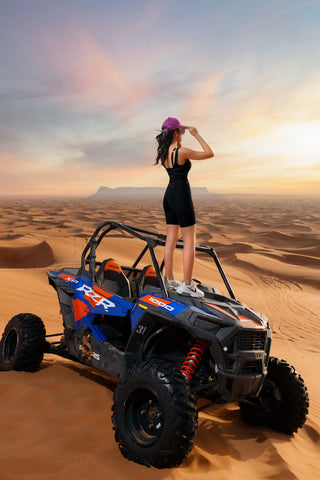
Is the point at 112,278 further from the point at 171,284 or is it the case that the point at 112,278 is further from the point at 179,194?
the point at 179,194

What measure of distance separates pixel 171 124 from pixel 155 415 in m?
2.76

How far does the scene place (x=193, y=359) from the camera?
3170 mm

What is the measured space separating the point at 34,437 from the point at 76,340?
1.35 meters

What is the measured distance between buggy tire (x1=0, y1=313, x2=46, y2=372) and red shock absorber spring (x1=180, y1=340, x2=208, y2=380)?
7.21 ft

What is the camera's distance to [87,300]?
4.25m

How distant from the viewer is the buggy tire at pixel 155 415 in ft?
8.87

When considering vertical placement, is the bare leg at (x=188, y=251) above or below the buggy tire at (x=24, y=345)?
above

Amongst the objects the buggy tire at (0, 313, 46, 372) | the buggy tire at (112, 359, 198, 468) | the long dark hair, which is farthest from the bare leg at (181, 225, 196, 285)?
the buggy tire at (0, 313, 46, 372)

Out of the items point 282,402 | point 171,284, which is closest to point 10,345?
point 171,284

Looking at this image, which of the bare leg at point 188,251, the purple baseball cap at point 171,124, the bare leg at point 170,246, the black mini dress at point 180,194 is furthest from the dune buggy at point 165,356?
the purple baseball cap at point 171,124

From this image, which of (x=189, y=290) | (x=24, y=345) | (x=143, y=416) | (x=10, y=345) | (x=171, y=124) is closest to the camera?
(x=143, y=416)

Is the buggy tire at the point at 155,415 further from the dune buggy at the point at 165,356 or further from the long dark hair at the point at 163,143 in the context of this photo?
the long dark hair at the point at 163,143

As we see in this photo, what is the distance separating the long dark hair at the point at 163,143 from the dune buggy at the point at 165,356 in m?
0.85

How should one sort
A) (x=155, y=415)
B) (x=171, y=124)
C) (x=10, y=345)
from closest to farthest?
(x=155, y=415), (x=171, y=124), (x=10, y=345)
